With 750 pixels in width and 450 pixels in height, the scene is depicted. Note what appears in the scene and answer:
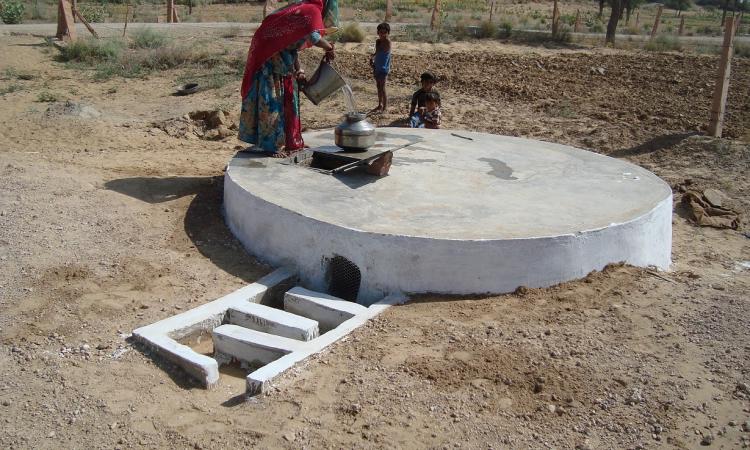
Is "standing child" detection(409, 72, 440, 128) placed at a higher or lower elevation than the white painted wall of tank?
higher

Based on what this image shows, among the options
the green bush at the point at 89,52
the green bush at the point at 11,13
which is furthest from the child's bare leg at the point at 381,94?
the green bush at the point at 11,13

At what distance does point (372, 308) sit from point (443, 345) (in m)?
0.49

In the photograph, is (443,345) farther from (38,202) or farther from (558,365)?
(38,202)

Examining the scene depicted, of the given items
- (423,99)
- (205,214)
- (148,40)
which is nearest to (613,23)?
(148,40)

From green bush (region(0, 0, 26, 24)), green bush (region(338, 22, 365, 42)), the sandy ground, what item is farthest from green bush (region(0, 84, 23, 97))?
green bush (region(0, 0, 26, 24))

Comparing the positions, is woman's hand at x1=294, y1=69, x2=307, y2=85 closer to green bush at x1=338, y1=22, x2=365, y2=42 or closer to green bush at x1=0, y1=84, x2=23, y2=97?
green bush at x1=0, y1=84, x2=23, y2=97

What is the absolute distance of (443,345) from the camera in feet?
12.4

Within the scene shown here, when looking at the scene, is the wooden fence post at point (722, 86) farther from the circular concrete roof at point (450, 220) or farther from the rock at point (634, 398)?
the rock at point (634, 398)

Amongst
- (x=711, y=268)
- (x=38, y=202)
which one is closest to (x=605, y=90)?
(x=711, y=268)

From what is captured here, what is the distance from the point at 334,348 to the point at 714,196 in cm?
506

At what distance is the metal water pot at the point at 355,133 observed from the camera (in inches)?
215

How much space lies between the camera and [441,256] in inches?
163

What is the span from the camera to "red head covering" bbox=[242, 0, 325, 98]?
5.32m

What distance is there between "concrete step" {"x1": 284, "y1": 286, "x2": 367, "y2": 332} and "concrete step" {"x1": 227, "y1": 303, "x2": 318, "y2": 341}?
0.15 m
